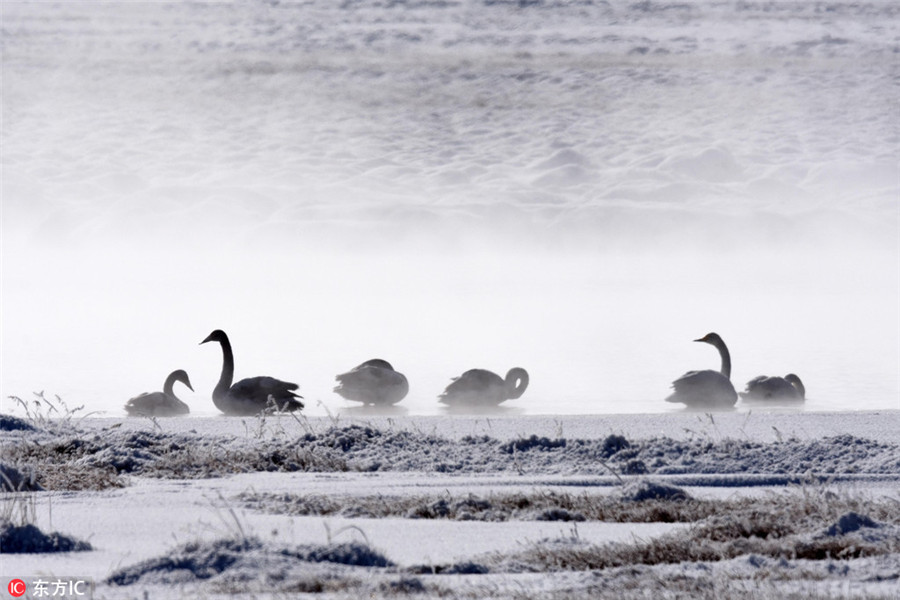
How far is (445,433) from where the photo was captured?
27.5 ft

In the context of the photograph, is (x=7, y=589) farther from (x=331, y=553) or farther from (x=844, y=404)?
(x=844, y=404)

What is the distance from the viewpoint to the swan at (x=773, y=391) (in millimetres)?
12078

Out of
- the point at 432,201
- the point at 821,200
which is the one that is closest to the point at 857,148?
the point at 821,200

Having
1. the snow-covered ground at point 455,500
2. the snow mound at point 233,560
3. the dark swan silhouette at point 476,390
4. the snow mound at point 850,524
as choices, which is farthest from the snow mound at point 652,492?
the dark swan silhouette at point 476,390

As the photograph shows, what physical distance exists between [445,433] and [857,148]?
58.7 metres

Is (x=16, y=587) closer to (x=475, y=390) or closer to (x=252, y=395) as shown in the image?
(x=252, y=395)

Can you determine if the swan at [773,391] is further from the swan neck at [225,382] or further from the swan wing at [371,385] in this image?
the swan neck at [225,382]

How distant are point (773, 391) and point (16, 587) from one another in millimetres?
8845

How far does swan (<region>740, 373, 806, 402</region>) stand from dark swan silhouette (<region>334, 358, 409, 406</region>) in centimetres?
300

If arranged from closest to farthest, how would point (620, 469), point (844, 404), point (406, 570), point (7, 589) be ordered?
1. point (7, 589)
2. point (406, 570)
3. point (620, 469)
4. point (844, 404)

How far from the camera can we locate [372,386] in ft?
38.6

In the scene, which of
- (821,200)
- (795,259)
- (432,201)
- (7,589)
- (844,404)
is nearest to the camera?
(7,589)

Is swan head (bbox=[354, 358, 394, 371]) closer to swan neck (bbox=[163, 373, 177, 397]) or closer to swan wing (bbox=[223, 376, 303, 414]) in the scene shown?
swan wing (bbox=[223, 376, 303, 414])

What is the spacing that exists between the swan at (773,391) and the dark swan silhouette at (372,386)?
3.00m
